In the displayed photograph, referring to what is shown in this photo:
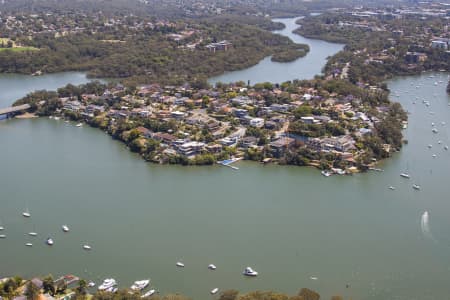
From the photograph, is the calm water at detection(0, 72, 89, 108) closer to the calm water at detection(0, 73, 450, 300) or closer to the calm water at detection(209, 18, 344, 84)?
the calm water at detection(209, 18, 344, 84)

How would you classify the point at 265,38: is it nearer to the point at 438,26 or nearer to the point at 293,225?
the point at 438,26

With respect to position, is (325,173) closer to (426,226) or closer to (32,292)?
(426,226)

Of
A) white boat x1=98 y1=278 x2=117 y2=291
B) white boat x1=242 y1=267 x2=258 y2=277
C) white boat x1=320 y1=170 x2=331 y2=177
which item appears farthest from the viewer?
white boat x1=320 y1=170 x2=331 y2=177

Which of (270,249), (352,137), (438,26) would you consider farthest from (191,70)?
(438,26)

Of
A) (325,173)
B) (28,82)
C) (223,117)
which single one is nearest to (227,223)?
(325,173)

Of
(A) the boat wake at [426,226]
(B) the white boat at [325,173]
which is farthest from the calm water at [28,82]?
(A) the boat wake at [426,226]

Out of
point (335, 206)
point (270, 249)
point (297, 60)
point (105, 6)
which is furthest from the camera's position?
point (105, 6)

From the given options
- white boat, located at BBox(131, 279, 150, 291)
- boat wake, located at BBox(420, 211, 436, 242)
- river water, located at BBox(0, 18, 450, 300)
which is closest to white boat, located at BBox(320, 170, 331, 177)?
river water, located at BBox(0, 18, 450, 300)
